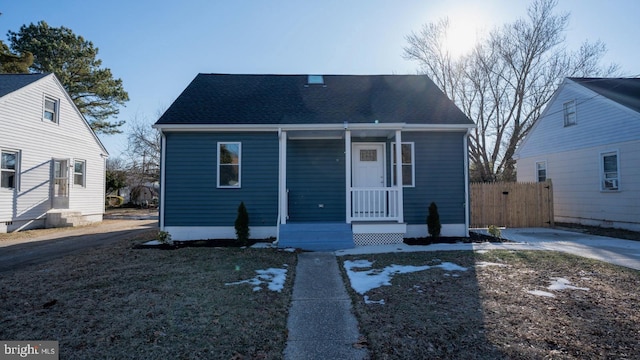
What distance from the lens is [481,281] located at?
16.4ft

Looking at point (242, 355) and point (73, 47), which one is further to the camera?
point (73, 47)

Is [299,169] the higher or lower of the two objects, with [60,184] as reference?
higher

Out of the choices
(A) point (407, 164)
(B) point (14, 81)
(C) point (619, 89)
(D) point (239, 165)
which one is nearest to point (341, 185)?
(A) point (407, 164)

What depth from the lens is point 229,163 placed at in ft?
31.1

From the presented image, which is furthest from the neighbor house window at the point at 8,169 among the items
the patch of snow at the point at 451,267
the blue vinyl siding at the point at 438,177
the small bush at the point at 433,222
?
the patch of snow at the point at 451,267

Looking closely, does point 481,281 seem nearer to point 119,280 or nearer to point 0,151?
point 119,280

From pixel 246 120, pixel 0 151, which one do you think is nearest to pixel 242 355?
pixel 246 120

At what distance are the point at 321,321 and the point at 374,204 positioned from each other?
5493 mm

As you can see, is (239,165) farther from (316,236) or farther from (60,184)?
(60,184)

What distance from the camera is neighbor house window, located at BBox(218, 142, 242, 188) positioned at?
9.45 metres

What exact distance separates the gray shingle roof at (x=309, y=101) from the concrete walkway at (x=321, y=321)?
5.14 meters

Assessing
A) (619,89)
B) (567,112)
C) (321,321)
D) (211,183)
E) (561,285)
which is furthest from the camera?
(567,112)

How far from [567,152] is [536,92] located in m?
9.14

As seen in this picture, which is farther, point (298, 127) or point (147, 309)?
point (298, 127)
